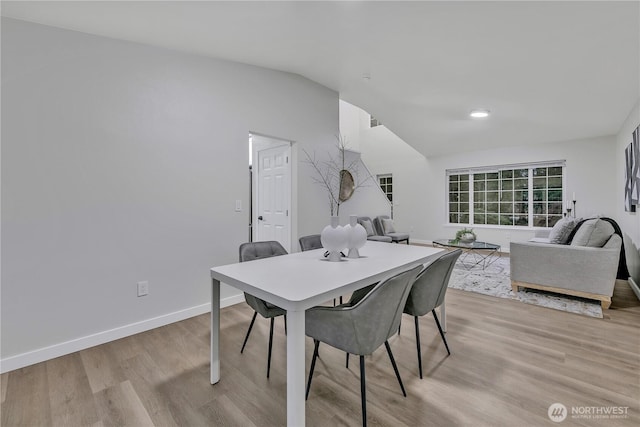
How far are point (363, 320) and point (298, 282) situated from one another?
1.18 feet

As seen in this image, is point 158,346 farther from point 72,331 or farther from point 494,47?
point 494,47

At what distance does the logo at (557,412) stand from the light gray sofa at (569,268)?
2020 mm

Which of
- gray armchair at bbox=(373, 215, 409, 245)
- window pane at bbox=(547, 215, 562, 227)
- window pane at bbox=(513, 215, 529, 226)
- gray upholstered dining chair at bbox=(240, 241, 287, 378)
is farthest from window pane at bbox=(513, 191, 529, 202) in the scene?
gray upholstered dining chair at bbox=(240, 241, 287, 378)

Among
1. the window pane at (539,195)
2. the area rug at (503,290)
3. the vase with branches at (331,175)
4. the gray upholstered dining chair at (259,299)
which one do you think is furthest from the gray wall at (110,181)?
the window pane at (539,195)

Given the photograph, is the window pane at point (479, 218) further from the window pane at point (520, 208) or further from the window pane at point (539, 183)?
the window pane at point (539, 183)

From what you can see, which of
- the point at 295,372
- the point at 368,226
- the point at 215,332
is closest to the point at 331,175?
the point at 368,226

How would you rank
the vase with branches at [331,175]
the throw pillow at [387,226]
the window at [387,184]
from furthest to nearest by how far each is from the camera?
the window at [387,184] < the throw pillow at [387,226] < the vase with branches at [331,175]

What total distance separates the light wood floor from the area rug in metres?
0.38

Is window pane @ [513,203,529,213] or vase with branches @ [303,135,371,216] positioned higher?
vase with branches @ [303,135,371,216]

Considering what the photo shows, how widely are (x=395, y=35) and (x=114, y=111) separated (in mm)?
2364

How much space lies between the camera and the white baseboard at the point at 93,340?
1875mm

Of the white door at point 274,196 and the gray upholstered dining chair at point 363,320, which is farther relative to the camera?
the white door at point 274,196

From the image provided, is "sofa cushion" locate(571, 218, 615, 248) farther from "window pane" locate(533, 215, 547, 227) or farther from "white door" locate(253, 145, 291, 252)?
"white door" locate(253, 145, 291, 252)

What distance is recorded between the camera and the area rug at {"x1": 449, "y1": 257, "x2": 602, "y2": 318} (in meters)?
2.84
